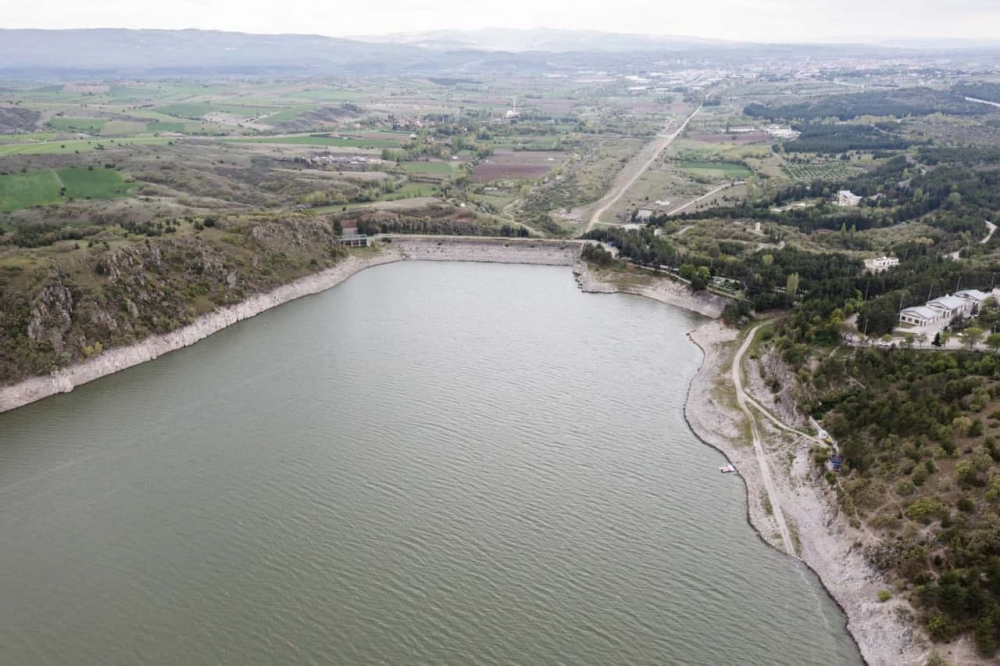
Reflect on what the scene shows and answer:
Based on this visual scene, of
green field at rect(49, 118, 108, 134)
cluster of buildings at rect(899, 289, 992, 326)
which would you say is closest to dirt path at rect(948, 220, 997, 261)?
cluster of buildings at rect(899, 289, 992, 326)

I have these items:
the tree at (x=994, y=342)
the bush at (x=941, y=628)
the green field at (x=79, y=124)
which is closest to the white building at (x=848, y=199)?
the tree at (x=994, y=342)

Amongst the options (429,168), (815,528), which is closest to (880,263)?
(815,528)

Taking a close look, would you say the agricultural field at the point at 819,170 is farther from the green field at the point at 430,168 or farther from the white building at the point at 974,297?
the white building at the point at 974,297

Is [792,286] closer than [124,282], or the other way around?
[124,282]

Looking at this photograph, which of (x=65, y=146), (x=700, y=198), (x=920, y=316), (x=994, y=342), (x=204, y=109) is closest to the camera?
(x=994, y=342)

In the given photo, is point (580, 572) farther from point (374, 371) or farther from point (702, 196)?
point (702, 196)

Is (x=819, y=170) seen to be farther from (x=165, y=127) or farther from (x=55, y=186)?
(x=165, y=127)
